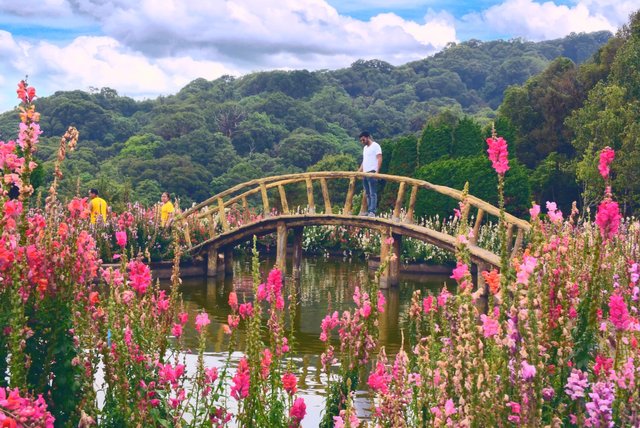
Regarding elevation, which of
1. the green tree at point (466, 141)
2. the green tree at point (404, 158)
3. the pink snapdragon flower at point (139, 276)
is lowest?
the pink snapdragon flower at point (139, 276)

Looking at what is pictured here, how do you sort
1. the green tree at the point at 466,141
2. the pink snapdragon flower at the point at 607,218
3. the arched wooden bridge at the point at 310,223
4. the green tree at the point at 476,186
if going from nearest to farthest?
1. the pink snapdragon flower at the point at 607,218
2. the arched wooden bridge at the point at 310,223
3. the green tree at the point at 476,186
4. the green tree at the point at 466,141

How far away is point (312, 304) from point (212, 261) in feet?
12.8

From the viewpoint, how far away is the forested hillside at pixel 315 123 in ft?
102

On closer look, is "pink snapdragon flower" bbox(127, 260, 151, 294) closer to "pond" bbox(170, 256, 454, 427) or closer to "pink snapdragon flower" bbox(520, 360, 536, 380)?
"pond" bbox(170, 256, 454, 427)

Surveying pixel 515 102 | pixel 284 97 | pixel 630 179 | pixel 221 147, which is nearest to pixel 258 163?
pixel 221 147

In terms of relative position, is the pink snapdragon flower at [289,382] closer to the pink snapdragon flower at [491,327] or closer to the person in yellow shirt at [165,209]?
the pink snapdragon flower at [491,327]

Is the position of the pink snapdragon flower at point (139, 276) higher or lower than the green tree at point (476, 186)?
lower

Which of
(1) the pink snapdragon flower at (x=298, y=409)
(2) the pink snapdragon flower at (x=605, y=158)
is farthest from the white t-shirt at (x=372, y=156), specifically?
(1) the pink snapdragon flower at (x=298, y=409)

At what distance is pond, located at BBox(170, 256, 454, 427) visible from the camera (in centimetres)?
969

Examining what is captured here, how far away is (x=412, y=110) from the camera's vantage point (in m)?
79.3

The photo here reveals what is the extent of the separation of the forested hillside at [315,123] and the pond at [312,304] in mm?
3692

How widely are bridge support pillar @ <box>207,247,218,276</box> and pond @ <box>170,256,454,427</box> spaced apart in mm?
213

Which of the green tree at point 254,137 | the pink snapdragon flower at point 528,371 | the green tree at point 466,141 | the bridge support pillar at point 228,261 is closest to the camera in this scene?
the pink snapdragon flower at point 528,371

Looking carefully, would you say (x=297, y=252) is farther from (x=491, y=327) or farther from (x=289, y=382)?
(x=491, y=327)
